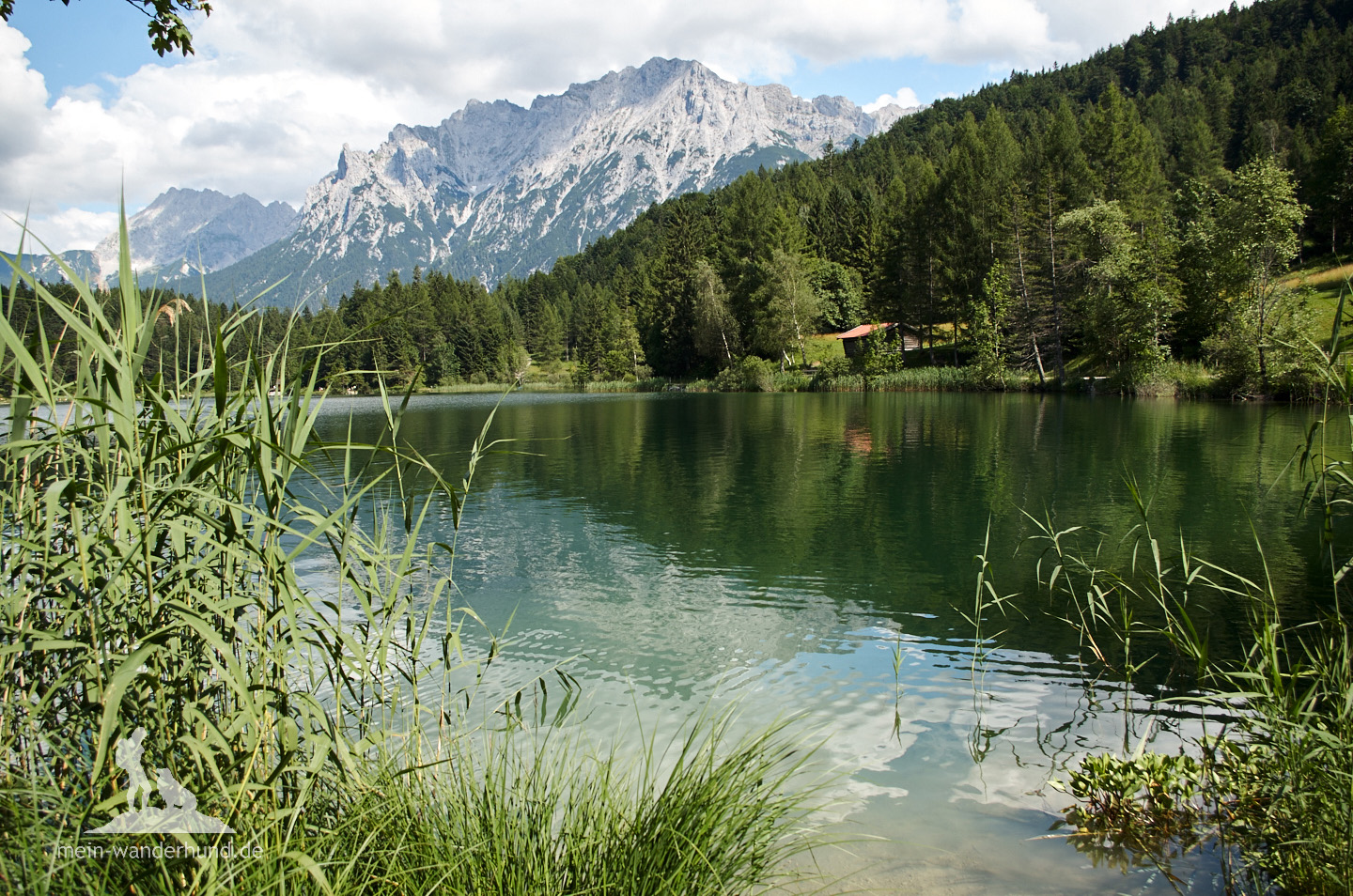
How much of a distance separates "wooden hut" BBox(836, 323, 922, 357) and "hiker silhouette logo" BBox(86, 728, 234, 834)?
67.4 metres

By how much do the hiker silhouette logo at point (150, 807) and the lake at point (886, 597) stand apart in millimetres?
1723

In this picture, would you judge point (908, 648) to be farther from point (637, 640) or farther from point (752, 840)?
point (752, 840)

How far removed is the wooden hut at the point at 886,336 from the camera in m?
68.8

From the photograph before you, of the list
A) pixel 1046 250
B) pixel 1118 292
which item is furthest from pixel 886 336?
pixel 1118 292

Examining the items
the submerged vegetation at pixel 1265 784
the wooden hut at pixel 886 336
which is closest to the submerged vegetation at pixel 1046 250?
the wooden hut at pixel 886 336

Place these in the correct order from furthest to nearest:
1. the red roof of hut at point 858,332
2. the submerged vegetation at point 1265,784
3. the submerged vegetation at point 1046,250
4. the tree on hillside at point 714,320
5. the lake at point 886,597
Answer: the red roof of hut at point 858,332 → the tree on hillside at point 714,320 → the submerged vegetation at point 1046,250 → the lake at point 886,597 → the submerged vegetation at point 1265,784

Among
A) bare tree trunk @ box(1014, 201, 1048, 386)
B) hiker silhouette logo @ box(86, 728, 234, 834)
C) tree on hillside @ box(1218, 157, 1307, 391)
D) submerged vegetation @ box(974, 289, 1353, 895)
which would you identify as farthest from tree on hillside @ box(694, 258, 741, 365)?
hiker silhouette logo @ box(86, 728, 234, 834)

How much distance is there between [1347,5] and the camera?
94.8 metres

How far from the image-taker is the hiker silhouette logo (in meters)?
2.24

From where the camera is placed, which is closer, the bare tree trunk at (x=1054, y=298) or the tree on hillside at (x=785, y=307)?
the bare tree trunk at (x=1054, y=298)

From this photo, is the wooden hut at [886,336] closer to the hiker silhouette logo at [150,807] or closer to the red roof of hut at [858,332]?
the red roof of hut at [858,332]

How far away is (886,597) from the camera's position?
980 cm

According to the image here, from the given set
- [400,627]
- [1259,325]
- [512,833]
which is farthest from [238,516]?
[1259,325]

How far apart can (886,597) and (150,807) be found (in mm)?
8690
